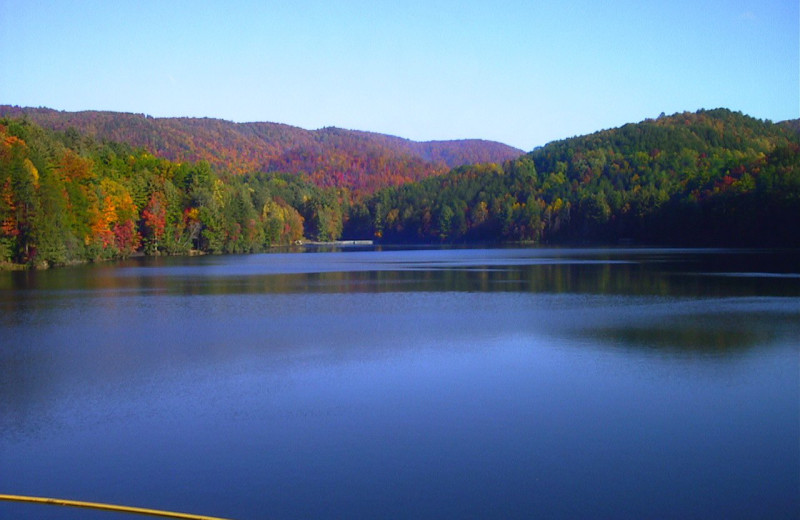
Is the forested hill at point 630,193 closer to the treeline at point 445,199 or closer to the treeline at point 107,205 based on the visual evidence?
the treeline at point 445,199

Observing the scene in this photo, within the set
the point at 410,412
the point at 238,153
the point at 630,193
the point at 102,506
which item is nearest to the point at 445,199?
the point at 630,193

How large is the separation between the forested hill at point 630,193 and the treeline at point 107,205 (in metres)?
39.3

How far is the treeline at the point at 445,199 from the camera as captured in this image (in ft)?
161

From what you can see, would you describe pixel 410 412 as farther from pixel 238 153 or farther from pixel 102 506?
pixel 238 153

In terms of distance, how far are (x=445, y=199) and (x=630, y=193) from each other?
4121cm

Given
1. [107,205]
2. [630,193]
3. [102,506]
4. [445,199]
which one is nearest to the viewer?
[102,506]

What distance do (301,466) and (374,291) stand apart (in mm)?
20272

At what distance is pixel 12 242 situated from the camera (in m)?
42.8

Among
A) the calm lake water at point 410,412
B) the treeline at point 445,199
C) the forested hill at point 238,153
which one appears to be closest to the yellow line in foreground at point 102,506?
the calm lake water at point 410,412

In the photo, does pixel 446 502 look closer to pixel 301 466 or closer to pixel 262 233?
pixel 301 466

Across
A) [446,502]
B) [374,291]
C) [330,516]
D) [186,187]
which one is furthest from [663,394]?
[186,187]

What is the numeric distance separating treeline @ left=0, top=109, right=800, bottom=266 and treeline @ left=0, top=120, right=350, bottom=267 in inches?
5.0

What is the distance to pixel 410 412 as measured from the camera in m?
10.4

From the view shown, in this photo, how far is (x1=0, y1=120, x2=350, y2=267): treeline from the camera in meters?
42.7
